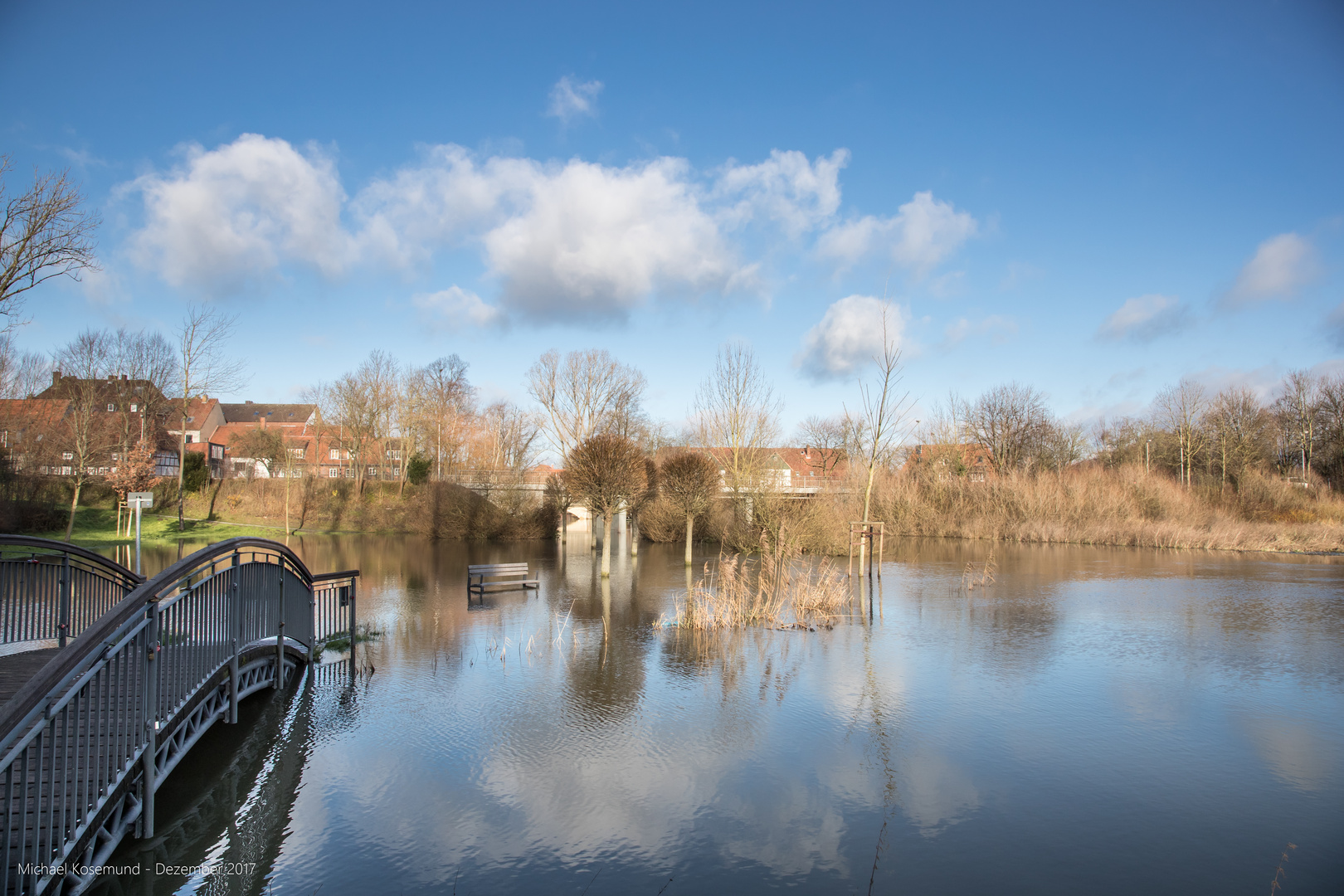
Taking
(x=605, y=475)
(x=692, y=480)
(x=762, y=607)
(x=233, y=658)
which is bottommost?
(x=762, y=607)

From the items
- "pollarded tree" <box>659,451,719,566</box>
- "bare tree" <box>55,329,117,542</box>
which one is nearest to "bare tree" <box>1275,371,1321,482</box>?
"pollarded tree" <box>659,451,719,566</box>

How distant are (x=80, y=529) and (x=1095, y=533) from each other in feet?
159

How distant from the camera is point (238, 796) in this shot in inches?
245

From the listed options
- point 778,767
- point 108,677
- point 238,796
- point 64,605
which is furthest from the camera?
point 64,605

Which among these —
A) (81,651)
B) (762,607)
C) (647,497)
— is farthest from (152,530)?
(81,651)

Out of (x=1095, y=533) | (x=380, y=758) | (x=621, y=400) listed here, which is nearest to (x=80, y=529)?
(x=621, y=400)

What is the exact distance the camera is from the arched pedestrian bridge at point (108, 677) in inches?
152

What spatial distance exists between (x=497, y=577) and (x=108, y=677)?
553 inches

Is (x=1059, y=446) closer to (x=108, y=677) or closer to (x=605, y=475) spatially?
(x=605, y=475)

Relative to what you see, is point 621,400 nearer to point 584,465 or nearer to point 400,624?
point 584,465

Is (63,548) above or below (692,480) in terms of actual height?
below

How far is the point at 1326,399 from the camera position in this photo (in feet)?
148

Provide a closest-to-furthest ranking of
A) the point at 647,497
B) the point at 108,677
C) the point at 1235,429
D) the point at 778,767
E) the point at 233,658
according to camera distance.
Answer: the point at 108,677, the point at 778,767, the point at 233,658, the point at 647,497, the point at 1235,429

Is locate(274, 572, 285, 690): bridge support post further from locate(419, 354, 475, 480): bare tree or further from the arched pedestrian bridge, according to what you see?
locate(419, 354, 475, 480): bare tree
